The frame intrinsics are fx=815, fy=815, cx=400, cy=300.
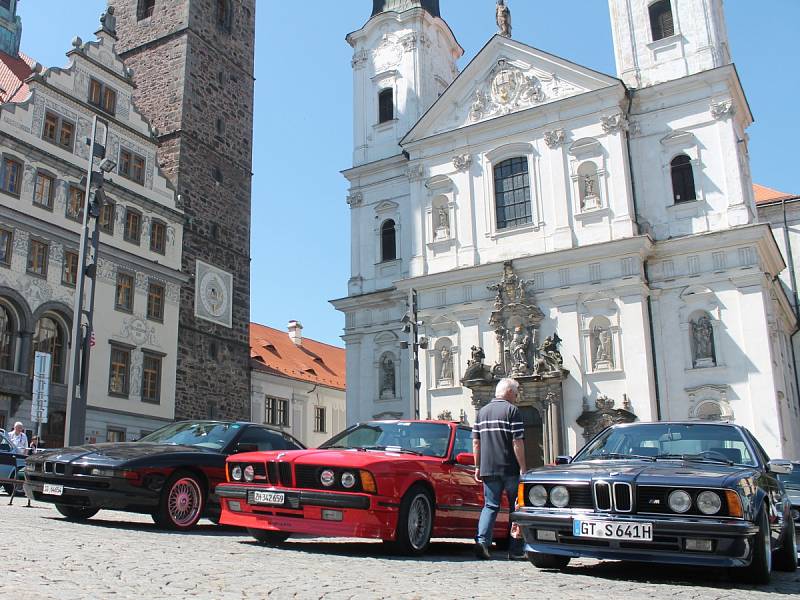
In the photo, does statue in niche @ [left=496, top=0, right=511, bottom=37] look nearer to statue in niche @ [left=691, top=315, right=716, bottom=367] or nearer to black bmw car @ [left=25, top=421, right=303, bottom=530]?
statue in niche @ [left=691, top=315, right=716, bottom=367]

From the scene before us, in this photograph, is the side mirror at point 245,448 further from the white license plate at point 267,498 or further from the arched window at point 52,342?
the arched window at point 52,342

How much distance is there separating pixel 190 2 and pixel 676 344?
25.6 meters

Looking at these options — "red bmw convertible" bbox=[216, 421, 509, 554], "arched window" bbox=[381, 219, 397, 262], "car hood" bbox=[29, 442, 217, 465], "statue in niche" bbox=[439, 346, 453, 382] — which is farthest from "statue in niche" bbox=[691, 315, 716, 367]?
"car hood" bbox=[29, 442, 217, 465]

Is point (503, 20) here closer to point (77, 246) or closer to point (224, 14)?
point (224, 14)

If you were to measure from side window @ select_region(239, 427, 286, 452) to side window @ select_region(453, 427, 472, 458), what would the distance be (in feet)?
8.67

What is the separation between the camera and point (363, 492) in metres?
7.28

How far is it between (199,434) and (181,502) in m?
1.27

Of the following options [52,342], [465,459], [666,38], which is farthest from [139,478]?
[666,38]

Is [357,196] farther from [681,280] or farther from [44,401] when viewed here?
[44,401]

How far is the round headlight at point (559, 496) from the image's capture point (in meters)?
6.34

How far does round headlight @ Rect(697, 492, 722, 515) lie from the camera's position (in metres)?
5.80

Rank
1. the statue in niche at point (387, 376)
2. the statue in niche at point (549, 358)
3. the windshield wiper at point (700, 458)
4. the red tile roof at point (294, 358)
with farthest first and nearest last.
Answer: the red tile roof at point (294, 358) < the statue in niche at point (387, 376) < the statue in niche at point (549, 358) < the windshield wiper at point (700, 458)

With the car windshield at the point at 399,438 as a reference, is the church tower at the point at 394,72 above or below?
above

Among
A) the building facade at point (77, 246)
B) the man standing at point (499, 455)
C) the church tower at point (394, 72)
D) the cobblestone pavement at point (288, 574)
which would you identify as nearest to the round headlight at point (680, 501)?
the cobblestone pavement at point (288, 574)
